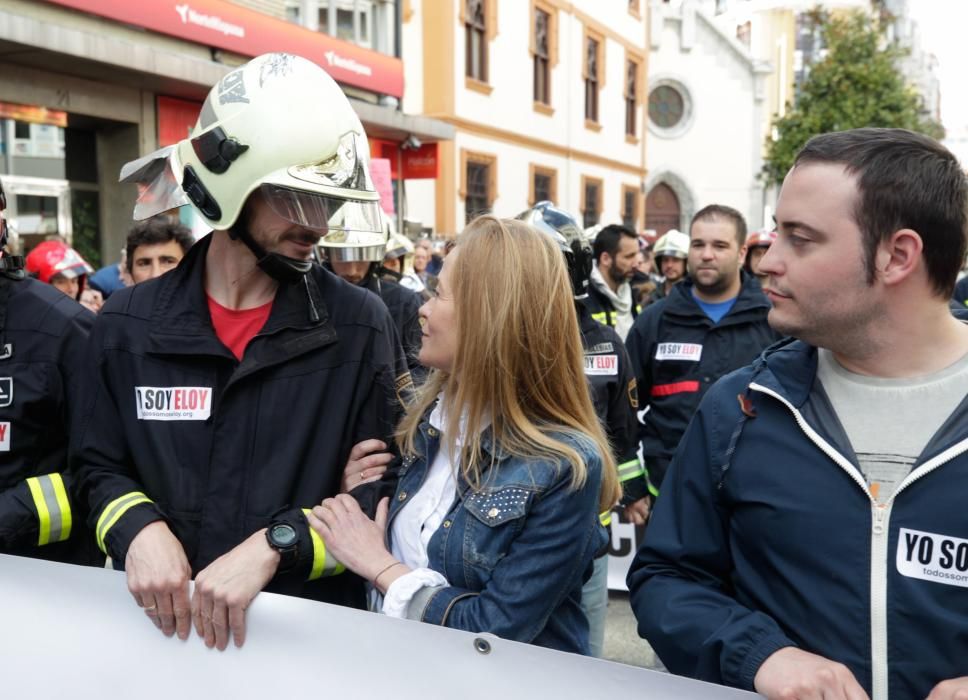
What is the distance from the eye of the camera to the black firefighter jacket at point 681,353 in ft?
15.5

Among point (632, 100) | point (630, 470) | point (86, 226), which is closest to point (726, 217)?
point (630, 470)

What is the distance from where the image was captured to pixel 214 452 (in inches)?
80.2

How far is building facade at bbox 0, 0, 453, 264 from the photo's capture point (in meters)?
9.01

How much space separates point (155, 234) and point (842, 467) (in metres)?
3.60

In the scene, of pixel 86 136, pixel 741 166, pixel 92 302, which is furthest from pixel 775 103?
pixel 92 302

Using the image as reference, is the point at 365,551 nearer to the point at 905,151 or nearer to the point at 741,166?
the point at 905,151

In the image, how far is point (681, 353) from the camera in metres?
4.79

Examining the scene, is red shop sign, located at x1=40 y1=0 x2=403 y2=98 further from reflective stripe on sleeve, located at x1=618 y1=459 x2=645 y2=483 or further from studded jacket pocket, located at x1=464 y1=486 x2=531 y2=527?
studded jacket pocket, located at x1=464 y1=486 x2=531 y2=527

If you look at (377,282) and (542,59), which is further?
(542,59)

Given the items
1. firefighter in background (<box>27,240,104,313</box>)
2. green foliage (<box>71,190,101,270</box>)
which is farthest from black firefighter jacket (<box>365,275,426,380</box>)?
green foliage (<box>71,190,101,270</box>)

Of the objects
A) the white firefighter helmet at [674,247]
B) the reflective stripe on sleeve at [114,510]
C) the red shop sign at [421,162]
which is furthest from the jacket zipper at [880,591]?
the red shop sign at [421,162]

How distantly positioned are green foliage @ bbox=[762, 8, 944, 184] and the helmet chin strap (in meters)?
24.6

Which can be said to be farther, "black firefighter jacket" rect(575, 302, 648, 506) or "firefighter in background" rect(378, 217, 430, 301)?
"firefighter in background" rect(378, 217, 430, 301)

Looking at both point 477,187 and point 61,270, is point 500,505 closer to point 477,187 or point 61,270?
point 61,270
